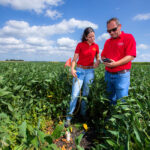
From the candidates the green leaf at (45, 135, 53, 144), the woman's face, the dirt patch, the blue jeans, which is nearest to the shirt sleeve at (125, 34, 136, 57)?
the blue jeans

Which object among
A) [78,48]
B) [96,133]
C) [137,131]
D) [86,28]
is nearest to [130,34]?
[86,28]

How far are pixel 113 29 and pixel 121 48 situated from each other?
1.23 ft

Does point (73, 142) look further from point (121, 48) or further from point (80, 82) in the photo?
point (121, 48)

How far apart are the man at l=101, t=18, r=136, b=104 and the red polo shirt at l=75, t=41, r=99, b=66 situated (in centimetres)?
47

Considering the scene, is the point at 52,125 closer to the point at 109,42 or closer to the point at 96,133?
the point at 96,133

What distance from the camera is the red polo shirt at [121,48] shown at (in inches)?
86.6

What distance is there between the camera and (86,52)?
289cm

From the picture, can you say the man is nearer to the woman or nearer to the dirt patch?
the woman

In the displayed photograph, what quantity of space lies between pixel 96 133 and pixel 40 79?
6.36ft

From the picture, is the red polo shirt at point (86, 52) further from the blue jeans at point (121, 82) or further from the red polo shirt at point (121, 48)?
the blue jeans at point (121, 82)

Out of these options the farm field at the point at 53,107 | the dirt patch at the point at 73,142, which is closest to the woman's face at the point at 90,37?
the farm field at the point at 53,107

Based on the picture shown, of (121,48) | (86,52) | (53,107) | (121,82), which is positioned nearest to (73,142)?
(53,107)

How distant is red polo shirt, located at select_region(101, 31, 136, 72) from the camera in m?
2.20

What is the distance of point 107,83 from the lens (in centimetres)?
276
